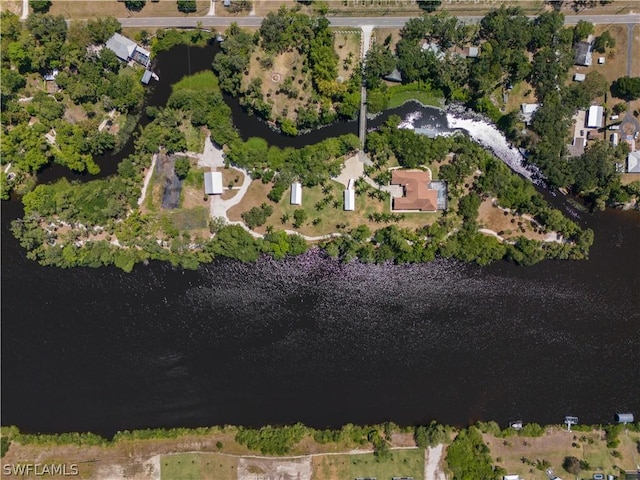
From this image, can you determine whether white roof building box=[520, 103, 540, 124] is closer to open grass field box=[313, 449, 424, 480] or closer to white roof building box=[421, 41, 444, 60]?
white roof building box=[421, 41, 444, 60]

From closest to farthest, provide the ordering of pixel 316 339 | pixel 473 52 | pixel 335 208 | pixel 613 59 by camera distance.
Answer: pixel 473 52, pixel 613 59, pixel 335 208, pixel 316 339

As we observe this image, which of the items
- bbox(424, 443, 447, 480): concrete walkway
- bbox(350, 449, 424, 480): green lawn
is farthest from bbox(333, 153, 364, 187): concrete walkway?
bbox(424, 443, 447, 480): concrete walkway

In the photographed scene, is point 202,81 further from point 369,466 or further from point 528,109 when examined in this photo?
point 369,466

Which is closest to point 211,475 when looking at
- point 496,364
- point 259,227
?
point 259,227

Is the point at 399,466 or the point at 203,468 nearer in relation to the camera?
the point at 399,466

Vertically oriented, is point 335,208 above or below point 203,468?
above

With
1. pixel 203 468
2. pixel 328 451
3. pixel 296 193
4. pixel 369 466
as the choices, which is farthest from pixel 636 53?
pixel 203 468

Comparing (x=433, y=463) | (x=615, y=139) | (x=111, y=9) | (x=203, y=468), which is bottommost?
(x=203, y=468)

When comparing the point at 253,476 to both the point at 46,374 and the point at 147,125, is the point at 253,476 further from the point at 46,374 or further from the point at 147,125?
the point at 147,125
